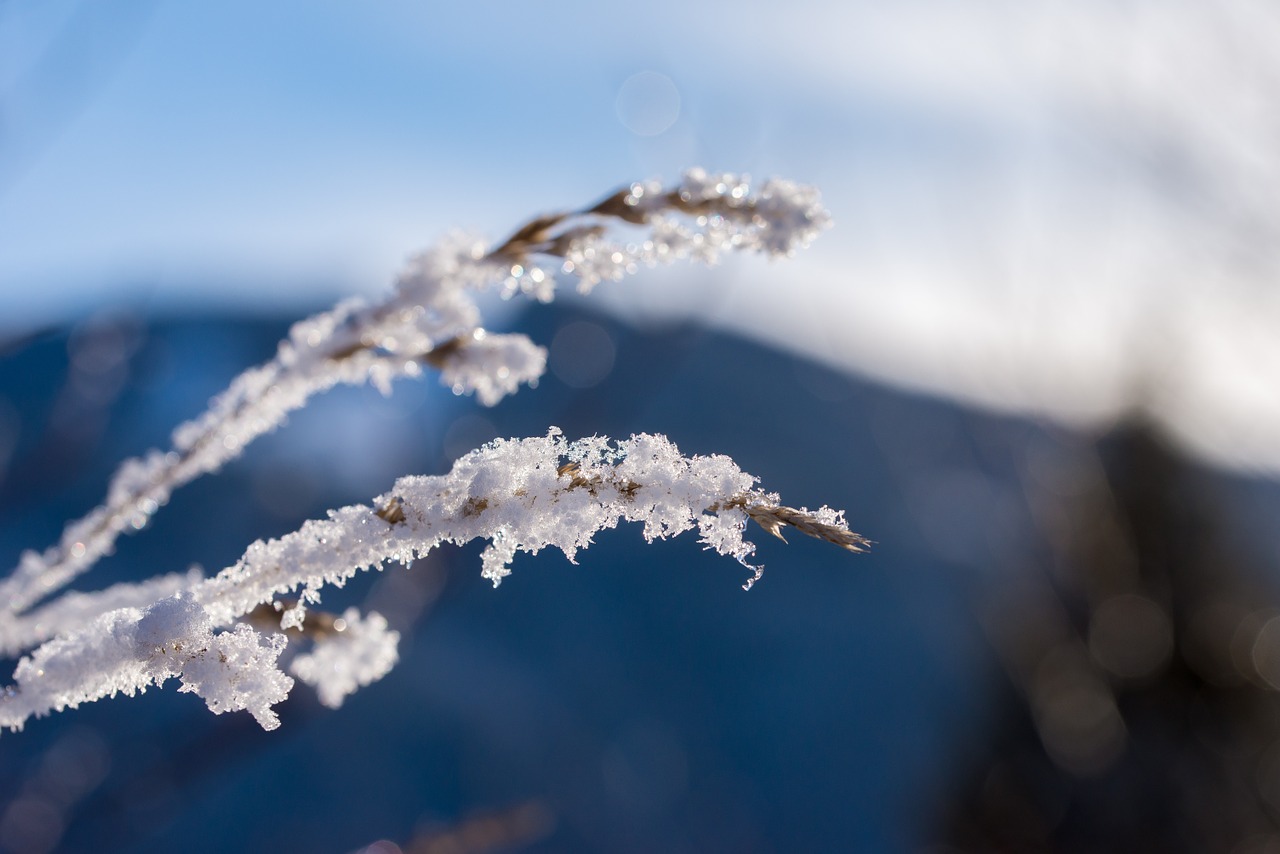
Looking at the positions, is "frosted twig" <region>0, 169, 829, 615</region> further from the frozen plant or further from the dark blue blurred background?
the dark blue blurred background

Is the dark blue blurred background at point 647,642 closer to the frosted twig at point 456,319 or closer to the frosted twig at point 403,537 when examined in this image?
the frosted twig at point 456,319

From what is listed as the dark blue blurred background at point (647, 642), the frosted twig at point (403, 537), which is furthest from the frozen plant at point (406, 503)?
the dark blue blurred background at point (647, 642)

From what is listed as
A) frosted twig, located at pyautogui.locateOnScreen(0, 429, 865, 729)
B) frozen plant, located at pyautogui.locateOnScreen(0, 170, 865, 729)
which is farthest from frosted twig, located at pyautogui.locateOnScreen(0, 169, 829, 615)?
frosted twig, located at pyautogui.locateOnScreen(0, 429, 865, 729)

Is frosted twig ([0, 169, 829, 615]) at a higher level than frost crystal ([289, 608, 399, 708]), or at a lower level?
higher

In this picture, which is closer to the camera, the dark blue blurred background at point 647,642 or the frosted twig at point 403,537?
the frosted twig at point 403,537

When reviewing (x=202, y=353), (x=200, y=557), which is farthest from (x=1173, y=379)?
(x=202, y=353)

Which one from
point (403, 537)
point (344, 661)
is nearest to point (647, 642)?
point (344, 661)
